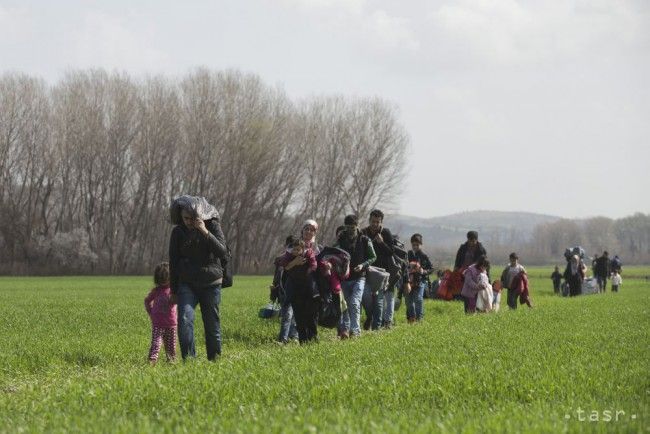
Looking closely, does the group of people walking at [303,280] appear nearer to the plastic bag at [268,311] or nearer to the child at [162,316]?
the child at [162,316]

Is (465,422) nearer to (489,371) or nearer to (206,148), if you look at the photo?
(489,371)

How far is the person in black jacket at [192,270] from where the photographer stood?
11.7 meters

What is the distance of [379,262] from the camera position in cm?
1811

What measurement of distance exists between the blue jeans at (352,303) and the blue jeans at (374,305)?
148 cm

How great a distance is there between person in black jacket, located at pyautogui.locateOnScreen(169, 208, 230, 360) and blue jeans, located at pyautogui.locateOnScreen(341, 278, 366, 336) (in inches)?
183

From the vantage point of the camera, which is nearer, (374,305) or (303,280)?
(303,280)

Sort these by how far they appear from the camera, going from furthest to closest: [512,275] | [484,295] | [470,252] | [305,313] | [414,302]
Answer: [512,275] < [484,295] < [470,252] < [414,302] < [305,313]

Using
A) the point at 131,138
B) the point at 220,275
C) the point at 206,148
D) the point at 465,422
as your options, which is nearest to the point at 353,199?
the point at 206,148

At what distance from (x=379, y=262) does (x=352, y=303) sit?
1991 millimetres

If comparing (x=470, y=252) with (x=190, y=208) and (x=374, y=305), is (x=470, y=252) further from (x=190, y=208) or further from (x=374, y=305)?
(x=190, y=208)

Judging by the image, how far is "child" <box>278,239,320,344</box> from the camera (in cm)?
1411

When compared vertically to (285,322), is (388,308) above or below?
above

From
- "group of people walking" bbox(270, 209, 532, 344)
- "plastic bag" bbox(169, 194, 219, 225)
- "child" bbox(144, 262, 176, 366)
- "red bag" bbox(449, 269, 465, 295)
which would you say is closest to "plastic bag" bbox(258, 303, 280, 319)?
"group of people walking" bbox(270, 209, 532, 344)

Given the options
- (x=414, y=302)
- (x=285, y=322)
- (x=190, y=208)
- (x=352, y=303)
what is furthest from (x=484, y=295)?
(x=190, y=208)
